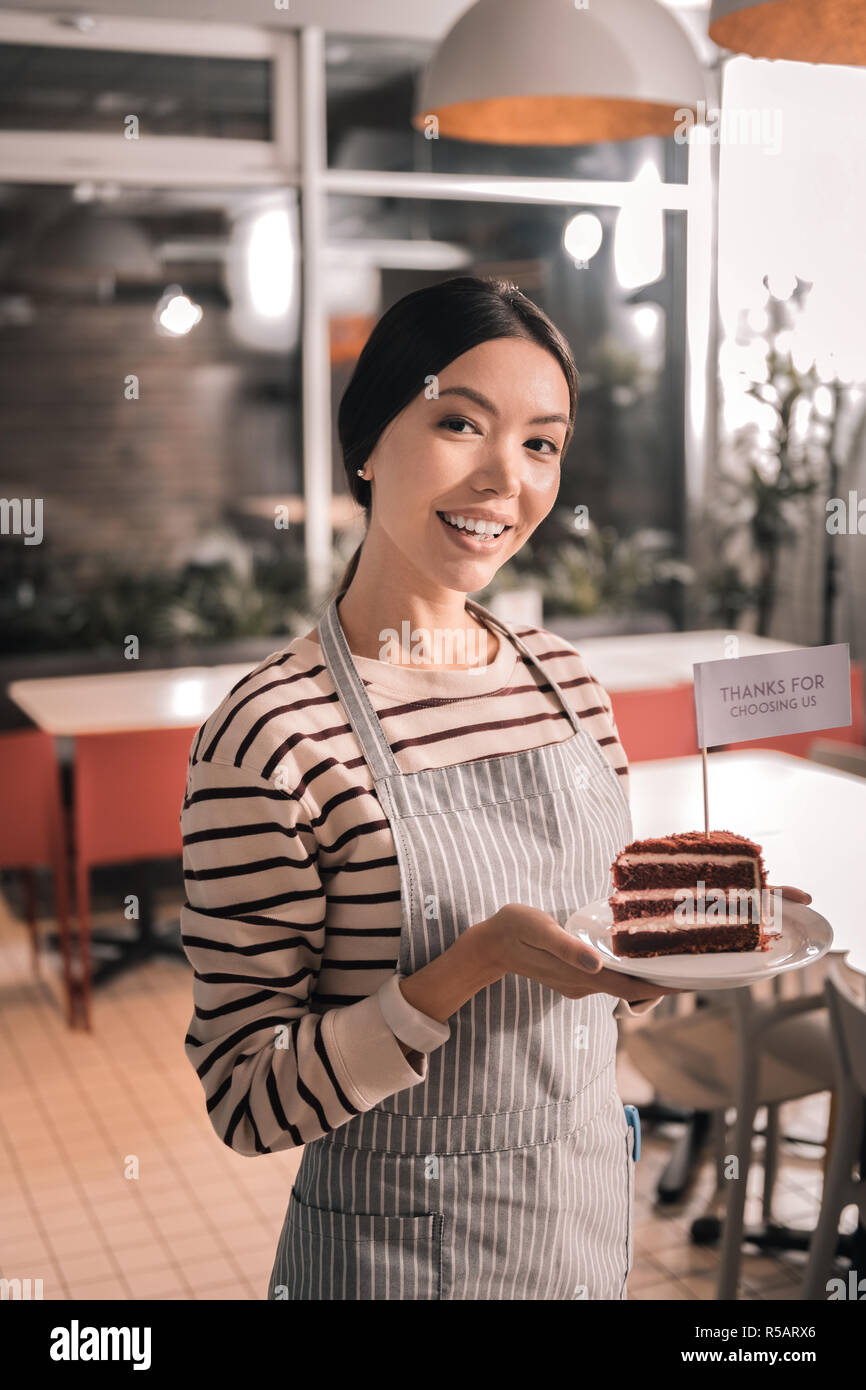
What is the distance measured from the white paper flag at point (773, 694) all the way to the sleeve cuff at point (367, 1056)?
1.09ft

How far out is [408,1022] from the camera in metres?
1.00

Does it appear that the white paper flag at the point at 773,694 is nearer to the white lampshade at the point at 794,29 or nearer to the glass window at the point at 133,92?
the white lampshade at the point at 794,29

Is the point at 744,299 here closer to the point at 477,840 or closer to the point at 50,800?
the point at 50,800

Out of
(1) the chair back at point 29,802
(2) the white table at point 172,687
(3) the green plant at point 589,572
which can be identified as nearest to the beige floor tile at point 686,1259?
(2) the white table at point 172,687

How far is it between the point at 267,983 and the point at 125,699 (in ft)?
10.1

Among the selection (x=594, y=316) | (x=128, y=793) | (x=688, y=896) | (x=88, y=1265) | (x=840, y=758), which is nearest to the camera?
(x=688, y=896)


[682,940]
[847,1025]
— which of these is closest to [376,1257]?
[682,940]

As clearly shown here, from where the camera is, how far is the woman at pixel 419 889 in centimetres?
104

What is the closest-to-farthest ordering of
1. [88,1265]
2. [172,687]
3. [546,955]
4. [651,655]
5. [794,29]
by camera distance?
[546,955] < [794,29] < [88,1265] < [172,687] < [651,655]

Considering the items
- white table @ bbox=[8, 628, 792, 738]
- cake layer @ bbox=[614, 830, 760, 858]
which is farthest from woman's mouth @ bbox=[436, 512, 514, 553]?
white table @ bbox=[8, 628, 792, 738]

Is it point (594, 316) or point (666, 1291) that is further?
point (594, 316)

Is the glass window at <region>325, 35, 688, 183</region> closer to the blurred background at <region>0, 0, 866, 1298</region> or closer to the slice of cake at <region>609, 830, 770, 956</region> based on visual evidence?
the blurred background at <region>0, 0, 866, 1298</region>

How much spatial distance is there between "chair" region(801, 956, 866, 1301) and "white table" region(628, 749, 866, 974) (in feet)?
0.37

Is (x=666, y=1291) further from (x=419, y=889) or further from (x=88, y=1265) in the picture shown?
(x=419, y=889)
